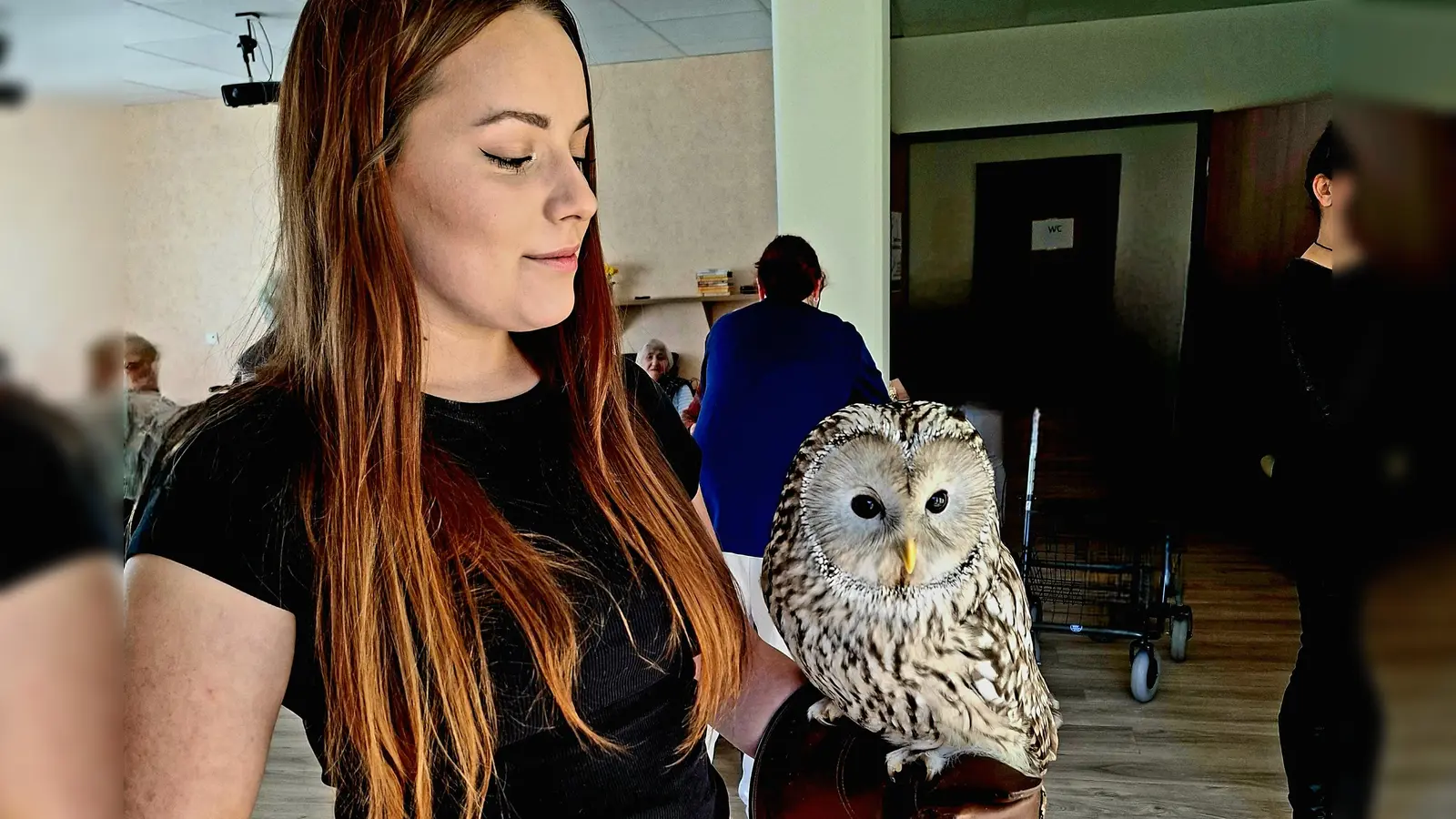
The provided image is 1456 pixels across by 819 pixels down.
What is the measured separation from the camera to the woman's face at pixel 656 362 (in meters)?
4.23

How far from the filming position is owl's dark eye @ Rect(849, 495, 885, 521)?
784 mm

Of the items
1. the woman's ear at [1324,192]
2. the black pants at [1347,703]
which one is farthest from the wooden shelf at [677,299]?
the black pants at [1347,703]

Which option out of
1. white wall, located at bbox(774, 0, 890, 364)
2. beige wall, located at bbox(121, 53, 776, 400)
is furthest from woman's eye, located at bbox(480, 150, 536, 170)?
beige wall, located at bbox(121, 53, 776, 400)

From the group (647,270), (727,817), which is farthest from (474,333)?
(647,270)

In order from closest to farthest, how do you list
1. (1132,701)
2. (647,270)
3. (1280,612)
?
(1132,701) → (1280,612) → (647,270)

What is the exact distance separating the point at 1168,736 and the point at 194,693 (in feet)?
8.53

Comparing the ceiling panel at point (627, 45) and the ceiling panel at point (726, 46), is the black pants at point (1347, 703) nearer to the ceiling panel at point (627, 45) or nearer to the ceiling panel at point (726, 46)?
the ceiling panel at point (627, 45)

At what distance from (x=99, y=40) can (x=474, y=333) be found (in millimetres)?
630

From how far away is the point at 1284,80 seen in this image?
13.4ft

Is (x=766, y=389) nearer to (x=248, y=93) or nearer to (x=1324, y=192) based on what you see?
(x=1324, y=192)

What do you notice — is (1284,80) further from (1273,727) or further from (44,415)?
(44,415)

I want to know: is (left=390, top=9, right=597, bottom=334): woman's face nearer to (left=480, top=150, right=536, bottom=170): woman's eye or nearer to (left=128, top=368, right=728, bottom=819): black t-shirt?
(left=480, top=150, right=536, bottom=170): woman's eye

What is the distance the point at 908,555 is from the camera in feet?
2.49

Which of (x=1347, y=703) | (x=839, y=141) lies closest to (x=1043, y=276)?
(x=839, y=141)
